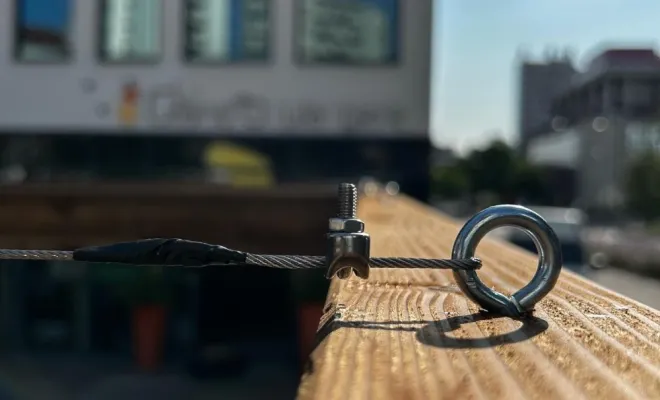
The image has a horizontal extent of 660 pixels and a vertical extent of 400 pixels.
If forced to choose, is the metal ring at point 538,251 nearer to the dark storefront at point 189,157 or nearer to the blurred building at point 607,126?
the dark storefront at point 189,157

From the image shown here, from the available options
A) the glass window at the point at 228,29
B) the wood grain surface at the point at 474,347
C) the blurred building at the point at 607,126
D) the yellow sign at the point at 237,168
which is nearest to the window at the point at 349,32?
the glass window at the point at 228,29

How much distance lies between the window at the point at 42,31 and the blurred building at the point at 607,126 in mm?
25940

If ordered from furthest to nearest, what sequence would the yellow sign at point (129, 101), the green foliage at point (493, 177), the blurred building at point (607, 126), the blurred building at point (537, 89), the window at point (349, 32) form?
the blurred building at point (537, 89)
the blurred building at point (607, 126)
the green foliage at point (493, 177)
the yellow sign at point (129, 101)
the window at point (349, 32)

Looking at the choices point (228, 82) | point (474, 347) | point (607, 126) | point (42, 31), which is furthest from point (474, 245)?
point (607, 126)

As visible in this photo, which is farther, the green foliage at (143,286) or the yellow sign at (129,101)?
the yellow sign at (129,101)

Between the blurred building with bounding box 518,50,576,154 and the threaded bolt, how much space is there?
45397 mm

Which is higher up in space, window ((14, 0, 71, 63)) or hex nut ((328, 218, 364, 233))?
window ((14, 0, 71, 63))

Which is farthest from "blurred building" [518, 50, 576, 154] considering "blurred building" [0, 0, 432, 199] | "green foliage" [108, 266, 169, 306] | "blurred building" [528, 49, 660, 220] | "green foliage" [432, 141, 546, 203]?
"green foliage" [108, 266, 169, 306]

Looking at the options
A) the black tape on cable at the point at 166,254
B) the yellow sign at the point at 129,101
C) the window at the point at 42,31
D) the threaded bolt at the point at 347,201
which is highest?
the window at the point at 42,31

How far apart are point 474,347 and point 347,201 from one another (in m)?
0.22

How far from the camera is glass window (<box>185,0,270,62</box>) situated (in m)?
11.1

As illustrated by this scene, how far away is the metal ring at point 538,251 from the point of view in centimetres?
87

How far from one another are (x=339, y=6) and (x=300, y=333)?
7996 mm

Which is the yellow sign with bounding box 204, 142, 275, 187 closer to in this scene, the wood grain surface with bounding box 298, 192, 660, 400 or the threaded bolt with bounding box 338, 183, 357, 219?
the wood grain surface with bounding box 298, 192, 660, 400
